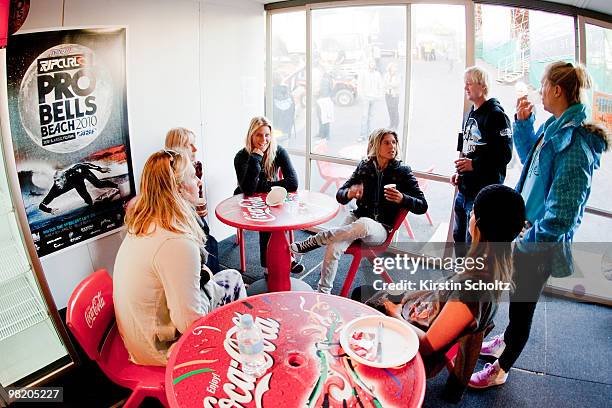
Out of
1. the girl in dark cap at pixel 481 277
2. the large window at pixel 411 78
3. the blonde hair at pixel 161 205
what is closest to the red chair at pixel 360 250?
the large window at pixel 411 78

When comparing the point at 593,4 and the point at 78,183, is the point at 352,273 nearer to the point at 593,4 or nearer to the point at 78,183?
the point at 78,183

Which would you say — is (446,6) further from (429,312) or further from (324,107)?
(429,312)

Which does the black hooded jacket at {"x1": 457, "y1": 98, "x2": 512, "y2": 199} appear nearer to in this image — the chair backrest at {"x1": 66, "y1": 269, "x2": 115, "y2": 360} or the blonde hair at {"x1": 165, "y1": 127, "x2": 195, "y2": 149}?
the blonde hair at {"x1": 165, "y1": 127, "x2": 195, "y2": 149}

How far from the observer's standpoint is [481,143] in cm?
293

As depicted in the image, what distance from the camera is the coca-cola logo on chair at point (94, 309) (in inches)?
68.6

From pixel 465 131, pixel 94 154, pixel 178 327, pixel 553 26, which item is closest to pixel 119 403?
pixel 178 327

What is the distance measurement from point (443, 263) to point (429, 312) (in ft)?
5.87

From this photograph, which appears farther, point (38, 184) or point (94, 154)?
point (94, 154)

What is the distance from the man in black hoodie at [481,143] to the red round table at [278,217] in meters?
0.94

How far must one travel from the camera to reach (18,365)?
7.67 feet

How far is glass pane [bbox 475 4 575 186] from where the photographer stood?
10.0ft

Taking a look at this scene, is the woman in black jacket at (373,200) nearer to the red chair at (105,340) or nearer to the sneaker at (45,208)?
the red chair at (105,340)

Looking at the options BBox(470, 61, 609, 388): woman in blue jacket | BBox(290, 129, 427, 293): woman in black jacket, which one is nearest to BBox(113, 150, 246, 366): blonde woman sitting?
BBox(290, 129, 427, 293): woman in black jacket

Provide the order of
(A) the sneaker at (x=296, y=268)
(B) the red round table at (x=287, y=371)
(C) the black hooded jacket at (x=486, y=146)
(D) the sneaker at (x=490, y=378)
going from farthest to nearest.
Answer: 1. (A) the sneaker at (x=296, y=268)
2. (C) the black hooded jacket at (x=486, y=146)
3. (D) the sneaker at (x=490, y=378)
4. (B) the red round table at (x=287, y=371)
